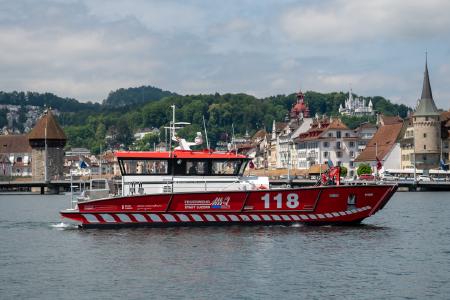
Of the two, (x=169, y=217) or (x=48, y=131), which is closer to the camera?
(x=169, y=217)

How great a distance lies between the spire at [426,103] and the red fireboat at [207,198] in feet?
346

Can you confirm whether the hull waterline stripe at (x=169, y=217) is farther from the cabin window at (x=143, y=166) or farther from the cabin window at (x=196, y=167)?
the cabin window at (x=196, y=167)

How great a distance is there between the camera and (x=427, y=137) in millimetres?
155875

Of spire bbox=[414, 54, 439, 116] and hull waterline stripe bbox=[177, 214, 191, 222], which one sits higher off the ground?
spire bbox=[414, 54, 439, 116]

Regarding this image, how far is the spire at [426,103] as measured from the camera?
514ft

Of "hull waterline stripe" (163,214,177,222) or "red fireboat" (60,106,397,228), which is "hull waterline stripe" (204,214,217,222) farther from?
"hull waterline stripe" (163,214,177,222)

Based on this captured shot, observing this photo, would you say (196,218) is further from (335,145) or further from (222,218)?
(335,145)

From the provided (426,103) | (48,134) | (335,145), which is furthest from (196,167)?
(48,134)

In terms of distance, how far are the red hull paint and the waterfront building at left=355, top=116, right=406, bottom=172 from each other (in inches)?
4314

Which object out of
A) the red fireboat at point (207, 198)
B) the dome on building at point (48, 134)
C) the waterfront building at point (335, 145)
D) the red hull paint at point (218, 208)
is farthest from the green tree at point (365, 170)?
the red hull paint at point (218, 208)

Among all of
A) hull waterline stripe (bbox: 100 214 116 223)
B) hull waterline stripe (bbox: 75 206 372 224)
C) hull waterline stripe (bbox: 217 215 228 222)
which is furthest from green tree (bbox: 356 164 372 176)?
hull waterline stripe (bbox: 100 214 116 223)

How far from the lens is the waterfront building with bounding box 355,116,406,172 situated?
166m

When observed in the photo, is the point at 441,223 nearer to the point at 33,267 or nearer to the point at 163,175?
the point at 163,175

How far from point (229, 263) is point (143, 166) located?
14.0 meters
